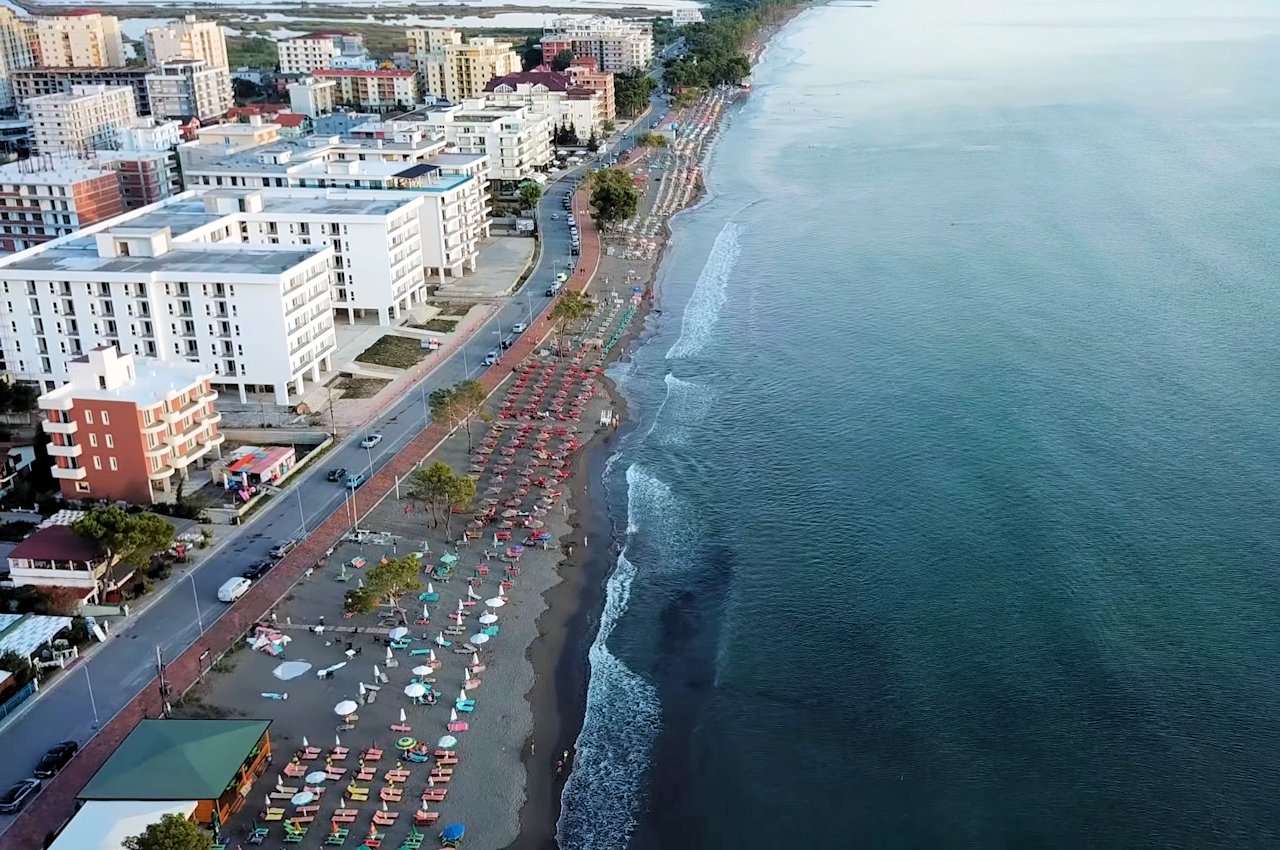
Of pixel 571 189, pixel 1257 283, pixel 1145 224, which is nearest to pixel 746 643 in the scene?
pixel 1257 283

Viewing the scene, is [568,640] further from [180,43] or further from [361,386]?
[180,43]

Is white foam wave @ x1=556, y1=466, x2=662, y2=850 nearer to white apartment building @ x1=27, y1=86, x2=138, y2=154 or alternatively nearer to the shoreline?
the shoreline

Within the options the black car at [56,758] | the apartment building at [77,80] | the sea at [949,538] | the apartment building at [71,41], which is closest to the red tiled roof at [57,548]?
the black car at [56,758]

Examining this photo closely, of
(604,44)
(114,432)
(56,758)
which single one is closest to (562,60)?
(604,44)

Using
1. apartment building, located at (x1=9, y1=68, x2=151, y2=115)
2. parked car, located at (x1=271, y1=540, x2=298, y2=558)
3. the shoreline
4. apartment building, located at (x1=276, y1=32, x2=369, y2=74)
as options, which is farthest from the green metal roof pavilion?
apartment building, located at (x1=276, y1=32, x2=369, y2=74)

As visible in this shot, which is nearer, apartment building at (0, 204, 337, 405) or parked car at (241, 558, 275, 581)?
parked car at (241, 558, 275, 581)

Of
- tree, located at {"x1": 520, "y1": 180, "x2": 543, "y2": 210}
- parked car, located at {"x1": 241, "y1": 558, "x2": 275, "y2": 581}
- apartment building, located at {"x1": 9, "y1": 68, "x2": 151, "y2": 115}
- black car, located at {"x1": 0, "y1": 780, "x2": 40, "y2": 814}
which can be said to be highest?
apartment building, located at {"x1": 9, "y1": 68, "x2": 151, "y2": 115}

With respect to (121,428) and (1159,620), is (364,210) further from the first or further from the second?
(1159,620)
